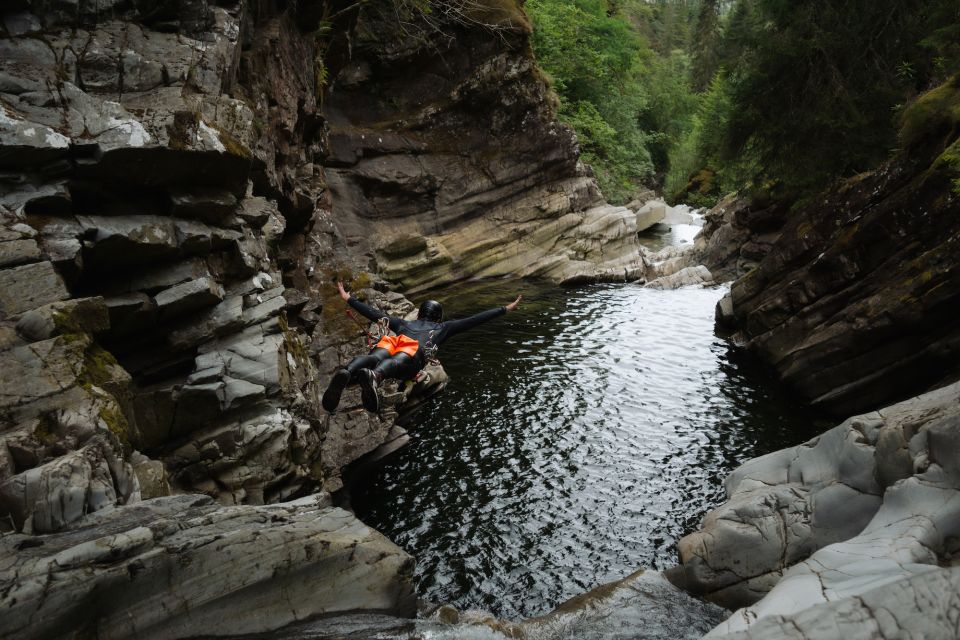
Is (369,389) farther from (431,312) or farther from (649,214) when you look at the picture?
(649,214)

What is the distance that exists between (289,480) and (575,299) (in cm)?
1923

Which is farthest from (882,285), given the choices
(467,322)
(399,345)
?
(399,345)

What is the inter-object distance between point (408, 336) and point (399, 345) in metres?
0.29

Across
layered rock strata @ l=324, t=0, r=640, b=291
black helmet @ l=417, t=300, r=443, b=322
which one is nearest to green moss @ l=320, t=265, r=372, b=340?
black helmet @ l=417, t=300, r=443, b=322

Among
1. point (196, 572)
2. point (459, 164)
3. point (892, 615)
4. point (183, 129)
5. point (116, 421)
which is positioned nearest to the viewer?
point (892, 615)

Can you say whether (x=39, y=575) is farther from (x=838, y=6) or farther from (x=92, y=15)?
(x=838, y=6)

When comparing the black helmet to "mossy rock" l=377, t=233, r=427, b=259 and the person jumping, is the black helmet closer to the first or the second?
the person jumping

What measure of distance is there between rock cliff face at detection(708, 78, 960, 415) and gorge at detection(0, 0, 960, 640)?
0.07m

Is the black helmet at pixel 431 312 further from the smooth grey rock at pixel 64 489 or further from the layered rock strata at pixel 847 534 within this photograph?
the smooth grey rock at pixel 64 489

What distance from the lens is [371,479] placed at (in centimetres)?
1265

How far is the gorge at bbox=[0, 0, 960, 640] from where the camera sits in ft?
18.9

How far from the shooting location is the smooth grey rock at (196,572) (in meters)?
4.91

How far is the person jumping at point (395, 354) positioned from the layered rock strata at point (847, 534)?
5466 mm

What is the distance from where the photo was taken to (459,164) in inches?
1184
